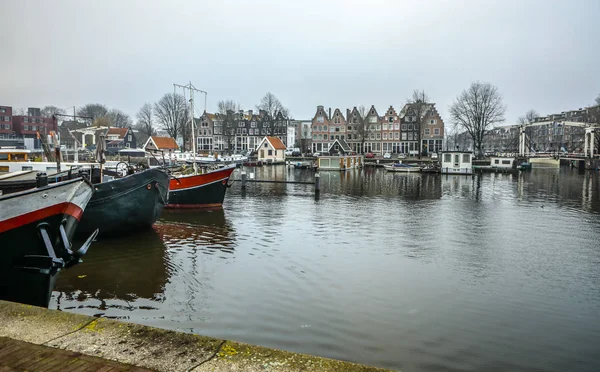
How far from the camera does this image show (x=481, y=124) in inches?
2584

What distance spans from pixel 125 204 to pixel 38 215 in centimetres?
712

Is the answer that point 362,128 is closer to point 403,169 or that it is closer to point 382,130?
point 382,130

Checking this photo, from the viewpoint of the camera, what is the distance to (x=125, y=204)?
550 inches

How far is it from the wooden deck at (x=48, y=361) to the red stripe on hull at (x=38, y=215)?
11.5 ft

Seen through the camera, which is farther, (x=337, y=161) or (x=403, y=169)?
(x=337, y=161)

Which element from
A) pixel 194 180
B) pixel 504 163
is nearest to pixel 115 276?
pixel 194 180

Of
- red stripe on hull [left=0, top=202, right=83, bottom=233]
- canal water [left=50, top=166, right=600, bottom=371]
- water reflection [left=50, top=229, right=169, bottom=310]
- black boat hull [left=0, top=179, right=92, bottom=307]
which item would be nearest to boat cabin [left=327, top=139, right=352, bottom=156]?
canal water [left=50, top=166, right=600, bottom=371]

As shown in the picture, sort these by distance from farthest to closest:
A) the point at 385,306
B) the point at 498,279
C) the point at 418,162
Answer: the point at 418,162 < the point at 498,279 < the point at 385,306

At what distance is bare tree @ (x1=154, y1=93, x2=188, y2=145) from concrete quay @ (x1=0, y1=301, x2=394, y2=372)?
252 ft

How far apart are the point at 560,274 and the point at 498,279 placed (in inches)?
70.7

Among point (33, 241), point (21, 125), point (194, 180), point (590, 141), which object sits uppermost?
point (21, 125)

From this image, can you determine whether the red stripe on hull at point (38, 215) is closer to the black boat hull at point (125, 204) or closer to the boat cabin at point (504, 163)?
the black boat hull at point (125, 204)

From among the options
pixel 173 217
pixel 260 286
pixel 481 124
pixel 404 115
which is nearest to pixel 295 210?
pixel 173 217

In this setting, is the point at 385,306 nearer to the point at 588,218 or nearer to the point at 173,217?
the point at 173,217
